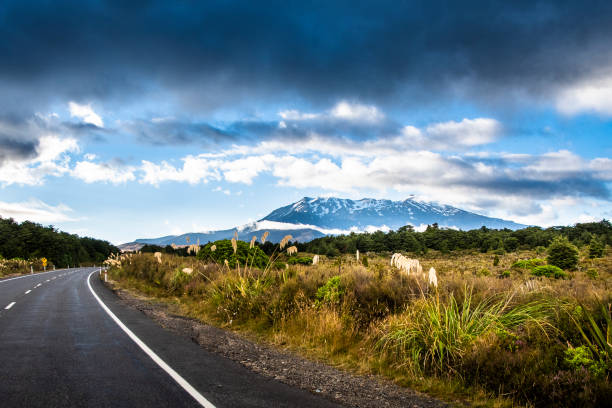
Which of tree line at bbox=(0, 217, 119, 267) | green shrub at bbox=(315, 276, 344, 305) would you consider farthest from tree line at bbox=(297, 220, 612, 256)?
green shrub at bbox=(315, 276, 344, 305)

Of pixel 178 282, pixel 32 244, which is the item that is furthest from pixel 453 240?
pixel 32 244

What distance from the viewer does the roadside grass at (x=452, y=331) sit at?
18.0ft

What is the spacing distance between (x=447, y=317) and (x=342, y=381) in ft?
7.08

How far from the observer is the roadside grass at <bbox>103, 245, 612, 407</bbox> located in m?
5.48

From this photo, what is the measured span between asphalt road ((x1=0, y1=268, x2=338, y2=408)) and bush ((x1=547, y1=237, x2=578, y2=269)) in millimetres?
46777

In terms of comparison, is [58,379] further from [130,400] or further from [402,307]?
[402,307]

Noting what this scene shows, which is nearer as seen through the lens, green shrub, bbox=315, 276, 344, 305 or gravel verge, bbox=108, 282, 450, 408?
gravel verge, bbox=108, 282, 450, 408

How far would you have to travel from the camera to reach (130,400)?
17.5ft

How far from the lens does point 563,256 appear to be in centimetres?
4453

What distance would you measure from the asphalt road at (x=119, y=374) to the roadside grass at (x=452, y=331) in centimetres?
201

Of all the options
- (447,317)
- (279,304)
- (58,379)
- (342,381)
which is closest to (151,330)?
(279,304)

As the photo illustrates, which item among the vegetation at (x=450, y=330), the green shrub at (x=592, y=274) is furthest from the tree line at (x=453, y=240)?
the vegetation at (x=450, y=330)

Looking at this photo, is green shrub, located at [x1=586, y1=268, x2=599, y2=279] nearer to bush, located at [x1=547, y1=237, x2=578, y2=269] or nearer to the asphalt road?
bush, located at [x1=547, y1=237, x2=578, y2=269]

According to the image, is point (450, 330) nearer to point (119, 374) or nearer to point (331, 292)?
point (331, 292)
